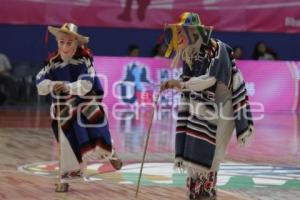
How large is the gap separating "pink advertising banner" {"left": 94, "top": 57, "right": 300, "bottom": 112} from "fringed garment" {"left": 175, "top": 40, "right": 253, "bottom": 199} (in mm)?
10090

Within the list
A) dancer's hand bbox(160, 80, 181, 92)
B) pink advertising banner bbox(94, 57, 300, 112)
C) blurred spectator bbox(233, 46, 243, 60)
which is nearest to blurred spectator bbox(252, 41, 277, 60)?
blurred spectator bbox(233, 46, 243, 60)

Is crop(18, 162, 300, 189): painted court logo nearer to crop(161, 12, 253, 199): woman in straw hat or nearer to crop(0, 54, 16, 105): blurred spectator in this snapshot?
crop(161, 12, 253, 199): woman in straw hat

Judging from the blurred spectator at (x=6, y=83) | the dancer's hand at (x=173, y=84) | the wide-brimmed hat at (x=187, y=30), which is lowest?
the blurred spectator at (x=6, y=83)

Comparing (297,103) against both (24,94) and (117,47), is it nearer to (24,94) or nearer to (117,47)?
(117,47)

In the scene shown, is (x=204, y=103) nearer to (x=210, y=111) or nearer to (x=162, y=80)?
(x=210, y=111)

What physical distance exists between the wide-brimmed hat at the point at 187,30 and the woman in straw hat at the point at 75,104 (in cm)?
122

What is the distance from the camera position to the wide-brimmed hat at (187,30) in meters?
6.63

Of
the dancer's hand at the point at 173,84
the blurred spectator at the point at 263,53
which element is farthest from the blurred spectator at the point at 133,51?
the dancer's hand at the point at 173,84

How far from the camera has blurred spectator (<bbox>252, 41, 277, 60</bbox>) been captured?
733 inches

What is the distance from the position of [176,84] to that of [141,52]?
13.3 metres

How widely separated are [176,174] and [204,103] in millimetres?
2599

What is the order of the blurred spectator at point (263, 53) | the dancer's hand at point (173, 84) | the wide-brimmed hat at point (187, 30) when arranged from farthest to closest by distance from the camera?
the blurred spectator at point (263, 53) → the wide-brimmed hat at point (187, 30) → the dancer's hand at point (173, 84)

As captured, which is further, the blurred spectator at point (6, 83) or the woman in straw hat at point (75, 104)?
the blurred spectator at point (6, 83)

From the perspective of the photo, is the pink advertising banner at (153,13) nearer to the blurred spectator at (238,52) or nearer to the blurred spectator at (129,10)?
the blurred spectator at (129,10)
